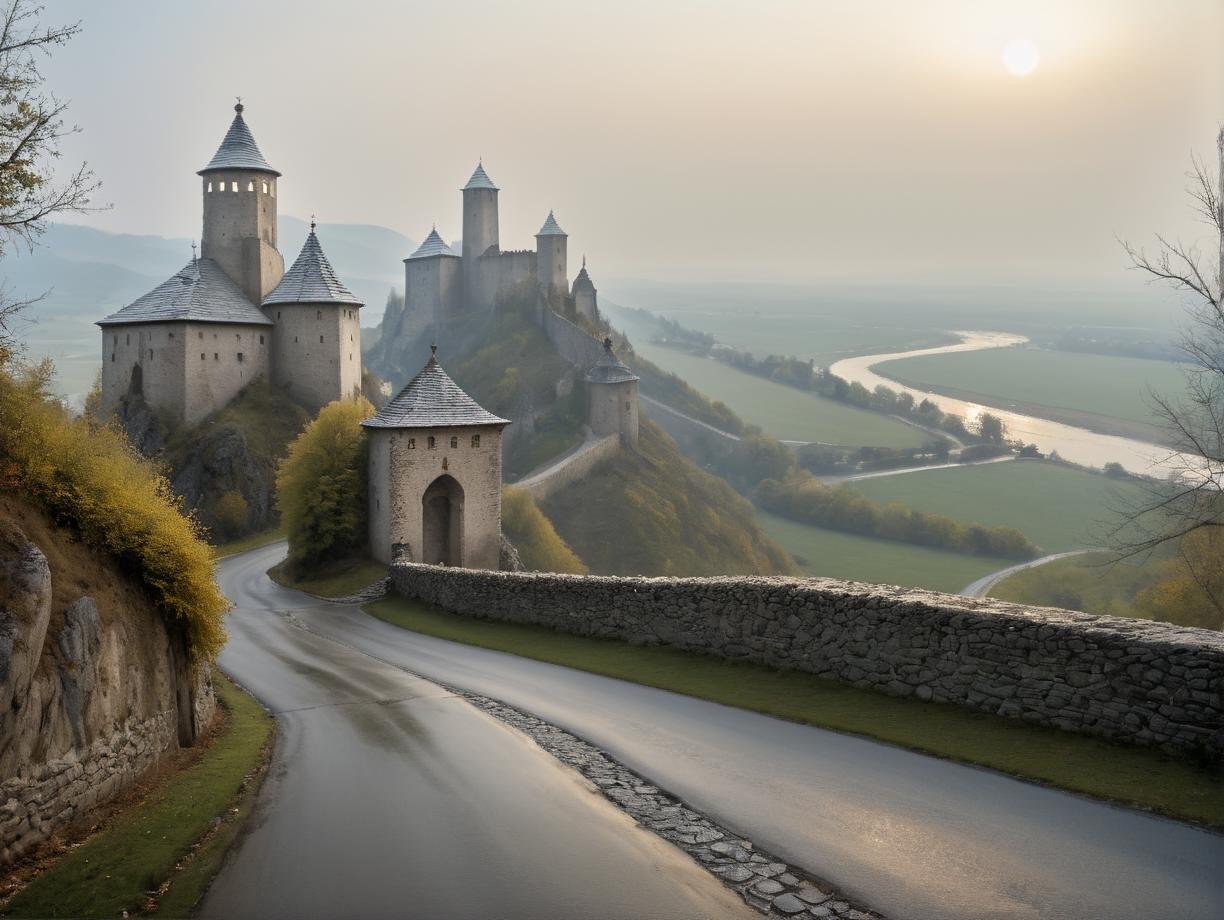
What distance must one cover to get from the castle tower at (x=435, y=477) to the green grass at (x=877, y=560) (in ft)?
152

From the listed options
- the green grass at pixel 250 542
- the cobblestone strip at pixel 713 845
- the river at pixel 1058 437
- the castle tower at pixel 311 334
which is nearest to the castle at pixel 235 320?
A: the castle tower at pixel 311 334

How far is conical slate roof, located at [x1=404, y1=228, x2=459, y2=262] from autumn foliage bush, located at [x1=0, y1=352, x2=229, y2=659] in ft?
284

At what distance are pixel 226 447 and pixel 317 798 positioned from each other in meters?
40.9

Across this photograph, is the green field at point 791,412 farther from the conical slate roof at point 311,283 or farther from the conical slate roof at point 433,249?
the conical slate roof at point 311,283

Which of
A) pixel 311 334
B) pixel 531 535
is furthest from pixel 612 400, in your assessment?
pixel 311 334

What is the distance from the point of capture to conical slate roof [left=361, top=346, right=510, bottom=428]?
31781 mm

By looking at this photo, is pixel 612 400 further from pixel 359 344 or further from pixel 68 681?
pixel 68 681

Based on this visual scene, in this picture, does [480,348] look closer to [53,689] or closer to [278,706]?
[278,706]

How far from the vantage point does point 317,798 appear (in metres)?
10.5

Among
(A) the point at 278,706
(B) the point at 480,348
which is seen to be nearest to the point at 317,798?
(A) the point at 278,706

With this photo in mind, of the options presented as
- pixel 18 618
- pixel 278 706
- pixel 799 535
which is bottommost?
pixel 799 535

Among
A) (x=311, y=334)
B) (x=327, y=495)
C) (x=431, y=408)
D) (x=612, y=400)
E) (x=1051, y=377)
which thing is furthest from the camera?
(x=1051, y=377)

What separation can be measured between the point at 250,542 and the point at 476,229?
187 feet

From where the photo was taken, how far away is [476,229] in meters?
96.5
